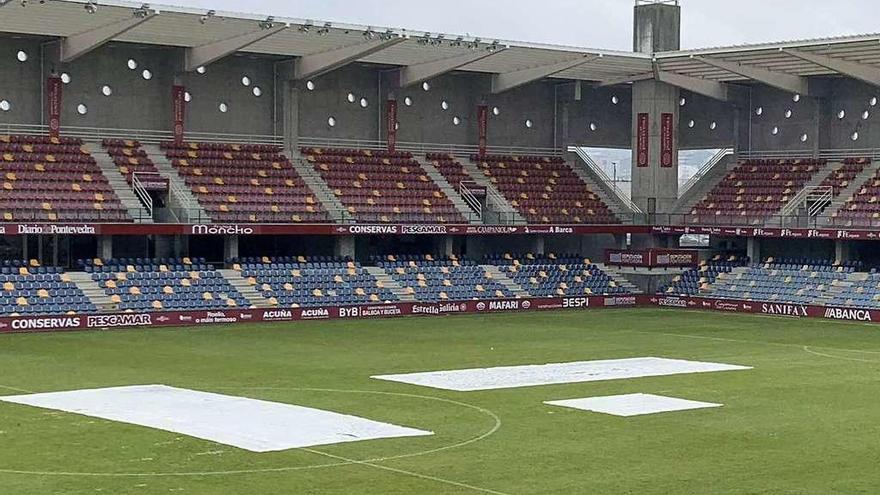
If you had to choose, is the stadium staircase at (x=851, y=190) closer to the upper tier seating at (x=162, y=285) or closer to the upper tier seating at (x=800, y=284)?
the upper tier seating at (x=800, y=284)

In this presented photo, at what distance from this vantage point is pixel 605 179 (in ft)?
219

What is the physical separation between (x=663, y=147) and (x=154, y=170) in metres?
22.0

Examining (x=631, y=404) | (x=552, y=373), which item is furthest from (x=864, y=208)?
(x=631, y=404)

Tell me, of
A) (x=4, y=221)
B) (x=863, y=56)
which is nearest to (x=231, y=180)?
(x=4, y=221)

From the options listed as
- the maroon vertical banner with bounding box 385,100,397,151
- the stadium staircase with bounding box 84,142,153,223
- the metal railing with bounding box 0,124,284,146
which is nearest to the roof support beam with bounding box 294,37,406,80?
the metal railing with bounding box 0,124,284,146

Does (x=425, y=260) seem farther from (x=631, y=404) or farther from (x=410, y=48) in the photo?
(x=631, y=404)

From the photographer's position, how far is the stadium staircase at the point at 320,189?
2219 inches

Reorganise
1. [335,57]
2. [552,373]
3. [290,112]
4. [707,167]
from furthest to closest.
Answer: [707,167] < [290,112] < [335,57] < [552,373]

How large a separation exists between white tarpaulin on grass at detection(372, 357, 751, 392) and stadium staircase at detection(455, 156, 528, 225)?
23.8 metres

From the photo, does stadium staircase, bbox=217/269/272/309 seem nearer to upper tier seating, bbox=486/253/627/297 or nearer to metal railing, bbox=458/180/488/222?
upper tier seating, bbox=486/253/627/297

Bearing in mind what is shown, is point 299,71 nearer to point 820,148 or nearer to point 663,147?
point 663,147

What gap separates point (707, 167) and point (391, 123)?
48.3 ft

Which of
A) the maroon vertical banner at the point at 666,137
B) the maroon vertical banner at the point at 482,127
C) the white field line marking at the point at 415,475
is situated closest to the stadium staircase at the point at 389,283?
the maroon vertical banner at the point at 482,127

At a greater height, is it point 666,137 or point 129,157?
point 666,137
